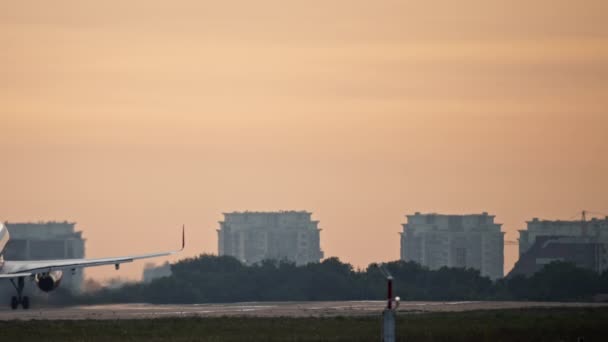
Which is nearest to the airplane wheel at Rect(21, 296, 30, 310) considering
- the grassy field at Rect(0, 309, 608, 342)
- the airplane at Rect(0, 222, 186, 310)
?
the airplane at Rect(0, 222, 186, 310)

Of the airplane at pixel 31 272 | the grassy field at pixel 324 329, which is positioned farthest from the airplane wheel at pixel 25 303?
the grassy field at pixel 324 329

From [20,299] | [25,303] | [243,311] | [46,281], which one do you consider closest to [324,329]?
[243,311]

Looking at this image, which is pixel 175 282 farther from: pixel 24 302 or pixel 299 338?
pixel 299 338

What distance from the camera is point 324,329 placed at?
81.2m

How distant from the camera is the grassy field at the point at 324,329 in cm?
7700

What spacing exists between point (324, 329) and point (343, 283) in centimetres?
5813

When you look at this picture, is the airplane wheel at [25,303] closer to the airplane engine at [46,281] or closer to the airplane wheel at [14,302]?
the airplane wheel at [14,302]

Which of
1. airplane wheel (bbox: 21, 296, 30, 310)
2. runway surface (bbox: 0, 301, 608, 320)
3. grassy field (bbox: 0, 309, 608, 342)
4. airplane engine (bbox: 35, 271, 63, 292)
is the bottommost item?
grassy field (bbox: 0, 309, 608, 342)

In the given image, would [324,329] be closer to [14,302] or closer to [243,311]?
[243,311]

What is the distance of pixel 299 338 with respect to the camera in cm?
7631

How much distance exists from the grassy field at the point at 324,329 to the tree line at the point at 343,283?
39.6 metres

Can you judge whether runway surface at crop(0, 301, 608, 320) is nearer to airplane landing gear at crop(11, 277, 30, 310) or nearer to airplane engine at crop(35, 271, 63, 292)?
airplane landing gear at crop(11, 277, 30, 310)

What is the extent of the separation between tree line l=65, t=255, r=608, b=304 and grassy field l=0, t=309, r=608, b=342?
39.6 m

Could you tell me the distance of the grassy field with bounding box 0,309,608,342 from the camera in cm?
7700
